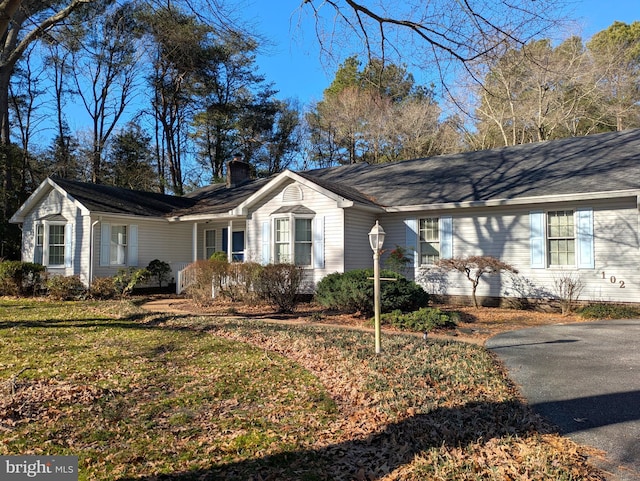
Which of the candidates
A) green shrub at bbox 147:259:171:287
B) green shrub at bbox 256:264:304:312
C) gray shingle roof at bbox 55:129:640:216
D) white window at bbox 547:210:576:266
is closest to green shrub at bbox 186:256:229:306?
green shrub at bbox 256:264:304:312

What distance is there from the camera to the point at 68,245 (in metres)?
17.1

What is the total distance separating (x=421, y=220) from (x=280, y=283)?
5509 mm

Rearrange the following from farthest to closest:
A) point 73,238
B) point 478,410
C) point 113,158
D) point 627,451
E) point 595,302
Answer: point 113,158, point 73,238, point 595,302, point 478,410, point 627,451

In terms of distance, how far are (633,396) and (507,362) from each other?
1.75 m

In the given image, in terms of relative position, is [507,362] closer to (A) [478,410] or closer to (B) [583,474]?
(A) [478,410]

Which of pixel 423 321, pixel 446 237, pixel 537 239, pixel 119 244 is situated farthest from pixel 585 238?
pixel 119 244

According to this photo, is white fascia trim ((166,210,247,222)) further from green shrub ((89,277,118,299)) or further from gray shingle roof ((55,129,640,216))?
green shrub ((89,277,118,299))

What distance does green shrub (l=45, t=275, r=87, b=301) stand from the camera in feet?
47.0

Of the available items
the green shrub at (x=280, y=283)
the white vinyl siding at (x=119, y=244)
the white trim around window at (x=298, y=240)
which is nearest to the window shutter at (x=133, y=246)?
the white vinyl siding at (x=119, y=244)

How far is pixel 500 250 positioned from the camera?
13023mm

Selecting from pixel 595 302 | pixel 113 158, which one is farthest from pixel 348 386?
pixel 113 158

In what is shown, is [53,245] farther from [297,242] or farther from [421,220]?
[421,220]

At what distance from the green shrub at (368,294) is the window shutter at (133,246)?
9.65 m

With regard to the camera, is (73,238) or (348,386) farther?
(73,238)
